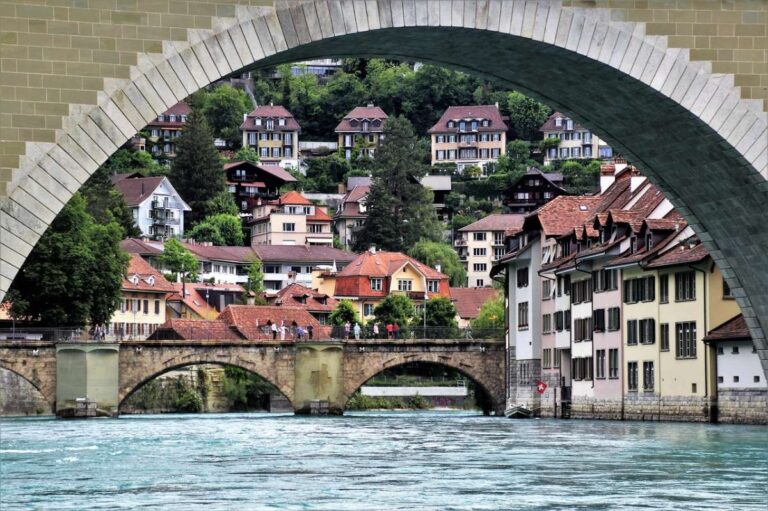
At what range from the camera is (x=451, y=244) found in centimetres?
17300

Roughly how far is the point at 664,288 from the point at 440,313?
55.5 metres

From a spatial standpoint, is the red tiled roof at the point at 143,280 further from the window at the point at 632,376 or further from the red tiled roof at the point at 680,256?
the red tiled roof at the point at 680,256

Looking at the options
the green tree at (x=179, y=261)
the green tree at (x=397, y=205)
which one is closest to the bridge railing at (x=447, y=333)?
the green tree at (x=179, y=261)

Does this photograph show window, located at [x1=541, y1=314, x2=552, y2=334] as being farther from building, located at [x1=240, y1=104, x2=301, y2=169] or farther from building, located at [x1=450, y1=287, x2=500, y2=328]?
building, located at [x1=240, y1=104, x2=301, y2=169]

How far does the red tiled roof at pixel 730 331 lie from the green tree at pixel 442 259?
3537 inches

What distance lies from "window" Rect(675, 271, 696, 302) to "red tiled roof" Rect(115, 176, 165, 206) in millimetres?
98969

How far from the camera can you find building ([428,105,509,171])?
194 metres

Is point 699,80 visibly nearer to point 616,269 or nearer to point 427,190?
point 616,269

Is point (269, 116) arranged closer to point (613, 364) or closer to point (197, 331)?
point (197, 331)

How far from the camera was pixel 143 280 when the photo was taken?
10725 centimetres

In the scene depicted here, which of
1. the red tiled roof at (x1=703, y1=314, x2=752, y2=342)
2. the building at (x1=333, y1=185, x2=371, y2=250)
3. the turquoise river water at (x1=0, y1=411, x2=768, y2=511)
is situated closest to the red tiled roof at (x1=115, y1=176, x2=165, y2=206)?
the building at (x1=333, y1=185, x2=371, y2=250)

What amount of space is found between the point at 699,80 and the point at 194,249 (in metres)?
126

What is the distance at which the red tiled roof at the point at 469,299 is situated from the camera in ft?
436

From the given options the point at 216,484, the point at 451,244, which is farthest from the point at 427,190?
the point at 216,484
